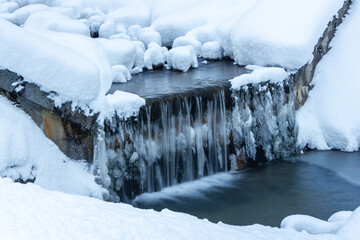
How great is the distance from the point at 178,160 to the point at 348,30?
4555 mm

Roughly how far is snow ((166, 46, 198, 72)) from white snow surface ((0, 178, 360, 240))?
5.37m

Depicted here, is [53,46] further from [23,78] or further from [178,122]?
[178,122]

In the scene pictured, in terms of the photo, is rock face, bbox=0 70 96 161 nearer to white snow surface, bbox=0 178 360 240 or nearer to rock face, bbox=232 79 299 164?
white snow surface, bbox=0 178 360 240

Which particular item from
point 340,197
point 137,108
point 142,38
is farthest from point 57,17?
point 340,197

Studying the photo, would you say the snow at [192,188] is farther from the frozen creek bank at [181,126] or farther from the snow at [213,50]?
the snow at [213,50]

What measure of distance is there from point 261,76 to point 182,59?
5.55ft

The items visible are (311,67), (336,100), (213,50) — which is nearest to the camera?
(336,100)

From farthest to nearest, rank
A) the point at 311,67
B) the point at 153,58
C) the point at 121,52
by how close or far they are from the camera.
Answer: the point at 153,58 → the point at 311,67 → the point at 121,52

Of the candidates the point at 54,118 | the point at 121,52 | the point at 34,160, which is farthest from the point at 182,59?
the point at 34,160

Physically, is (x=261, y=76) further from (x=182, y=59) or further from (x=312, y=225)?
(x=312, y=225)

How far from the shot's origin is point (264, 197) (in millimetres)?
6324

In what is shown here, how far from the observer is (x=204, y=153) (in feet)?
22.8

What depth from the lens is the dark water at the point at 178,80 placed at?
7.02 m

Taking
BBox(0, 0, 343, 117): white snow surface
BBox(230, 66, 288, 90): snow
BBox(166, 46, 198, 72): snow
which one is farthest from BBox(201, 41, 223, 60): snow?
BBox(230, 66, 288, 90): snow
